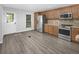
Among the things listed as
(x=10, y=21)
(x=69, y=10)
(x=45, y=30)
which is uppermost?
(x=69, y=10)

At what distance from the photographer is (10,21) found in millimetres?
9875

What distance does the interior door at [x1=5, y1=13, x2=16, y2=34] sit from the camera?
9.44 meters

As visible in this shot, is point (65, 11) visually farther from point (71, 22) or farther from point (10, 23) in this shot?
point (10, 23)

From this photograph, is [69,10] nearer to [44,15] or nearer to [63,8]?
[63,8]

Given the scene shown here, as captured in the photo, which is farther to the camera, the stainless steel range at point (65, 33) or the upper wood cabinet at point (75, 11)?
the upper wood cabinet at point (75, 11)

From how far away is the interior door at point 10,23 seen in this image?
9.44 meters

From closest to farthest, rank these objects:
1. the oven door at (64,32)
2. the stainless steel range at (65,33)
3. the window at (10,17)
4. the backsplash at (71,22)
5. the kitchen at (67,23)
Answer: the kitchen at (67,23)
the stainless steel range at (65,33)
the oven door at (64,32)
the backsplash at (71,22)
the window at (10,17)

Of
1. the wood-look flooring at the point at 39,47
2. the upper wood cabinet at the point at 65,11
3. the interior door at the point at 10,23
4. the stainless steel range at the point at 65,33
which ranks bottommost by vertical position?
the wood-look flooring at the point at 39,47

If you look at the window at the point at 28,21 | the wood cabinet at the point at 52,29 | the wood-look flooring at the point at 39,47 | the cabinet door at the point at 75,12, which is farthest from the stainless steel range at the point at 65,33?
the window at the point at 28,21

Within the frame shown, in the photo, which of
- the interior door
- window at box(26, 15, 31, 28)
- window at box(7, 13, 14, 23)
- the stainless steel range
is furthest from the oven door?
window at box(26, 15, 31, 28)

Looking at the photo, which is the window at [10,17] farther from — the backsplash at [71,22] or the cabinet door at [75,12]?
the cabinet door at [75,12]
